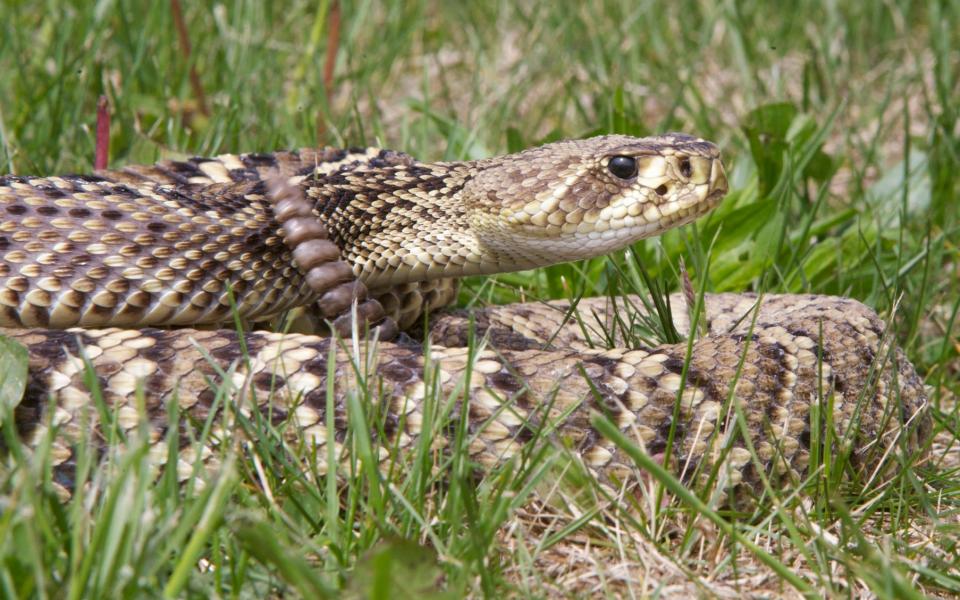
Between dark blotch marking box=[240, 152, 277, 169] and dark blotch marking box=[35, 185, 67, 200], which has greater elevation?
dark blotch marking box=[35, 185, 67, 200]

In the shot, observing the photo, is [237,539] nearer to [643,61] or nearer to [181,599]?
[181,599]

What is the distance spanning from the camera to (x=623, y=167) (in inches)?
134

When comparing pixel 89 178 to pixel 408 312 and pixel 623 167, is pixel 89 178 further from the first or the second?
pixel 623 167

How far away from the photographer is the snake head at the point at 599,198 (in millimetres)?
3359

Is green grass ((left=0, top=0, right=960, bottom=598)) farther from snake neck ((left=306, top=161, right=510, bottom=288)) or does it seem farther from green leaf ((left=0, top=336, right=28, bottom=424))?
snake neck ((left=306, top=161, right=510, bottom=288))

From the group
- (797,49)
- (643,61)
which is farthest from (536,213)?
(797,49)

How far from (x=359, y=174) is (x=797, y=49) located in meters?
3.63

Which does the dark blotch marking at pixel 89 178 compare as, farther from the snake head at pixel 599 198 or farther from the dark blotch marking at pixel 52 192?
the snake head at pixel 599 198

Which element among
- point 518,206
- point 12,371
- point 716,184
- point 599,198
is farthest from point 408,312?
point 12,371

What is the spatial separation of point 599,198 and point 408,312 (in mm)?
660

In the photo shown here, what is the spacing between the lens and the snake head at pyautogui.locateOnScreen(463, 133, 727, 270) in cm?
336

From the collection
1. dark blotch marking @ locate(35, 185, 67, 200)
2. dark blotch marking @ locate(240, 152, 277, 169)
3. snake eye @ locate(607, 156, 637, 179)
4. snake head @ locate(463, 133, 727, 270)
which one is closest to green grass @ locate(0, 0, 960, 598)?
snake head @ locate(463, 133, 727, 270)

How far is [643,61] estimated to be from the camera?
632 centimetres

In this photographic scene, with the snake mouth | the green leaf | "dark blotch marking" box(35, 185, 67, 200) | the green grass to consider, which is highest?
the snake mouth
